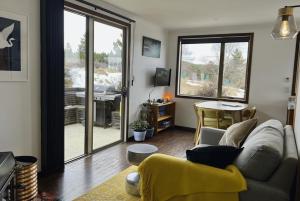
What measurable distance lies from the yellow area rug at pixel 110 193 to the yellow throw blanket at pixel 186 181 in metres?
0.65

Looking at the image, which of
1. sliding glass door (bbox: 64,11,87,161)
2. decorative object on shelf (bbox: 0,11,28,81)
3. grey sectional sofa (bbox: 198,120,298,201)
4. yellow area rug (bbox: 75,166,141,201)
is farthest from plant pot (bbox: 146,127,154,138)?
grey sectional sofa (bbox: 198,120,298,201)

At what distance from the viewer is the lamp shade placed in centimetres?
215

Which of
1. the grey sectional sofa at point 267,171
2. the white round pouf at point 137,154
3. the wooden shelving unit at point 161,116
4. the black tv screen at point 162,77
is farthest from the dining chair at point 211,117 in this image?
the grey sectional sofa at point 267,171

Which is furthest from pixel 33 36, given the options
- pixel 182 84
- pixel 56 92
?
pixel 182 84

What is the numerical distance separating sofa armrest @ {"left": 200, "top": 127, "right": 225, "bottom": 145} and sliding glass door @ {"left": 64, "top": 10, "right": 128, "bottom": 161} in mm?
1725

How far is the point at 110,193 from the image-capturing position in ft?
8.56

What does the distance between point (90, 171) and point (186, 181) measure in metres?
1.77

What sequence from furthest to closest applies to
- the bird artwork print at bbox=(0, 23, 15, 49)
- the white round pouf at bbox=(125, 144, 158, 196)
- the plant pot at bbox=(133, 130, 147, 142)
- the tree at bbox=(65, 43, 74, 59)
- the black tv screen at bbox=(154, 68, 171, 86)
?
the black tv screen at bbox=(154, 68, 171, 86)
the plant pot at bbox=(133, 130, 147, 142)
the tree at bbox=(65, 43, 74, 59)
the white round pouf at bbox=(125, 144, 158, 196)
the bird artwork print at bbox=(0, 23, 15, 49)

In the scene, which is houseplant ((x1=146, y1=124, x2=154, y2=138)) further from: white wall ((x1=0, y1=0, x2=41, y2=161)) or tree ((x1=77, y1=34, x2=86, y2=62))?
white wall ((x1=0, y1=0, x2=41, y2=161))

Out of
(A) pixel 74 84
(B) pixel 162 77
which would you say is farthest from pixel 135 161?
(B) pixel 162 77

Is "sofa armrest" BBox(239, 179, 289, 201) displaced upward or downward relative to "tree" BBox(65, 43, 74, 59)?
downward

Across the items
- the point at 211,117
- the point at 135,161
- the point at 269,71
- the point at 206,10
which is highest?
the point at 206,10

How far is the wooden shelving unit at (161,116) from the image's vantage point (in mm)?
5043

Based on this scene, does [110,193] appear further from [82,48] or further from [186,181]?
[82,48]
